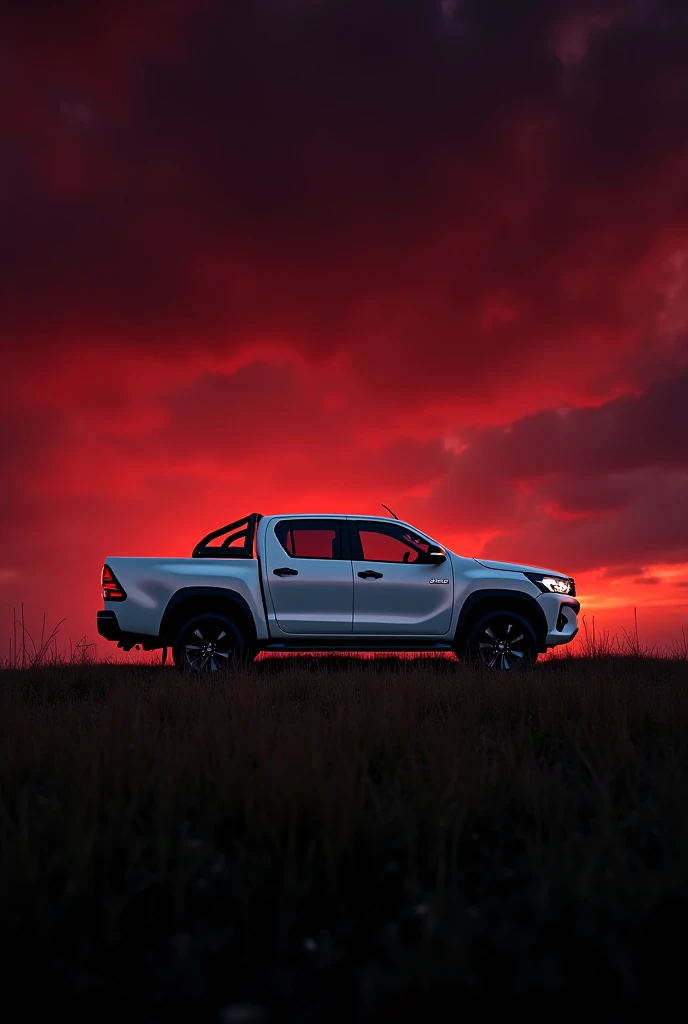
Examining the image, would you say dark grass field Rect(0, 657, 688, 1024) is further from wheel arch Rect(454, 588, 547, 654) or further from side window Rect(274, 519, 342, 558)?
wheel arch Rect(454, 588, 547, 654)

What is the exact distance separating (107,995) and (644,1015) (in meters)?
1.63

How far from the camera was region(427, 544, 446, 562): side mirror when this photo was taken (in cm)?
922

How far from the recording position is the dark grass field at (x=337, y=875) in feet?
7.32

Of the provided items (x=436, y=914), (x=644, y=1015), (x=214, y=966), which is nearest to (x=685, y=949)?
(x=644, y=1015)

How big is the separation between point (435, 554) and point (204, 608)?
3.00m

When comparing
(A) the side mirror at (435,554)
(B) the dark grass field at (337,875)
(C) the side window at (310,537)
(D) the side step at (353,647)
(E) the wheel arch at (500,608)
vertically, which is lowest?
(B) the dark grass field at (337,875)

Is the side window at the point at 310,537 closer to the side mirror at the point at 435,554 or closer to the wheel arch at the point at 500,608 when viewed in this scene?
the side mirror at the point at 435,554

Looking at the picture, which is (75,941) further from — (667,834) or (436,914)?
(667,834)

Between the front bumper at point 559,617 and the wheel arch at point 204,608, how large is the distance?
3914mm

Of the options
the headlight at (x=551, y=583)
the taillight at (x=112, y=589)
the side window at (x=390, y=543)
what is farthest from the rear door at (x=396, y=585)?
the taillight at (x=112, y=589)

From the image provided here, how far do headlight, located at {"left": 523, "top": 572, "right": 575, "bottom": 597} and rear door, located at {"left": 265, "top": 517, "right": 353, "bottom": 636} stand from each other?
257cm

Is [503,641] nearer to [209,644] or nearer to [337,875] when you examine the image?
[209,644]

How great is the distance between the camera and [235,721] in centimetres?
493

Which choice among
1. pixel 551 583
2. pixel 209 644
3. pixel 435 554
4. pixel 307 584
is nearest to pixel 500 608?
pixel 551 583
